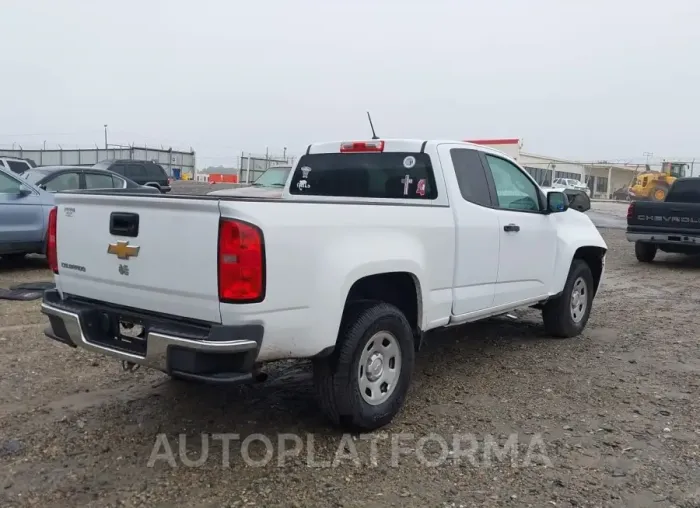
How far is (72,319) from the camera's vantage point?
154 inches

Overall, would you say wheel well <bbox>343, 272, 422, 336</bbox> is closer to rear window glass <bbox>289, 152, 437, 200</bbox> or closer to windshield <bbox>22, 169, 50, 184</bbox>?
rear window glass <bbox>289, 152, 437, 200</bbox>

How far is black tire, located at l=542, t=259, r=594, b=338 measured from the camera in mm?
6512

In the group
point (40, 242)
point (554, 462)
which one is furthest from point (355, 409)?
point (40, 242)

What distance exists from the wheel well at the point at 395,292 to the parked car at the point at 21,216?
21.1 feet

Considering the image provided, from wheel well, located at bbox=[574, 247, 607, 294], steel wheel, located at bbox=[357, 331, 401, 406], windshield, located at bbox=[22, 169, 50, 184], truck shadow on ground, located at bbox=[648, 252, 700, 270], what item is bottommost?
truck shadow on ground, located at bbox=[648, 252, 700, 270]

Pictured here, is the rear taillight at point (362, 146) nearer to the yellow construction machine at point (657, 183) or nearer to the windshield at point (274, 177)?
the windshield at point (274, 177)

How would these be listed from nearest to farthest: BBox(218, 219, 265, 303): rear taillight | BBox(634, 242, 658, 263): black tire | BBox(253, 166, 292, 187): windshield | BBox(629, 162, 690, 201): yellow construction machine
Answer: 1. BBox(218, 219, 265, 303): rear taillight
2. BBox(634, 242, 658, 263): black tire
3. BBox(253, 166, 292, 187): windshield
4. BBox(629, 162, 690, 201): yellow construction machine

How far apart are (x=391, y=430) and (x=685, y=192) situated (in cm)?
1201

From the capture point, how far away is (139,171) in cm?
2177

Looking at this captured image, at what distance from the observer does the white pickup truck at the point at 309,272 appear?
3393mm

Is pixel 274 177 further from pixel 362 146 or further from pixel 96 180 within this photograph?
pixel 362 146

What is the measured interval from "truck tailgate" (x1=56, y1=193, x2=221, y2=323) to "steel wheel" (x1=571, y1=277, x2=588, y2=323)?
14.4 ft

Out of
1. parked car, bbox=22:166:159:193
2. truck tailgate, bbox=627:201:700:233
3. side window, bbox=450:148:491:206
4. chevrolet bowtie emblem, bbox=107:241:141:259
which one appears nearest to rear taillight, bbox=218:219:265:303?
chevrolet bowtie emblem, bbox=107:241:141:259

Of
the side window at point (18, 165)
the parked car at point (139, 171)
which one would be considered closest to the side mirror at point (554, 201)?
the parked car at point (139, 171)
